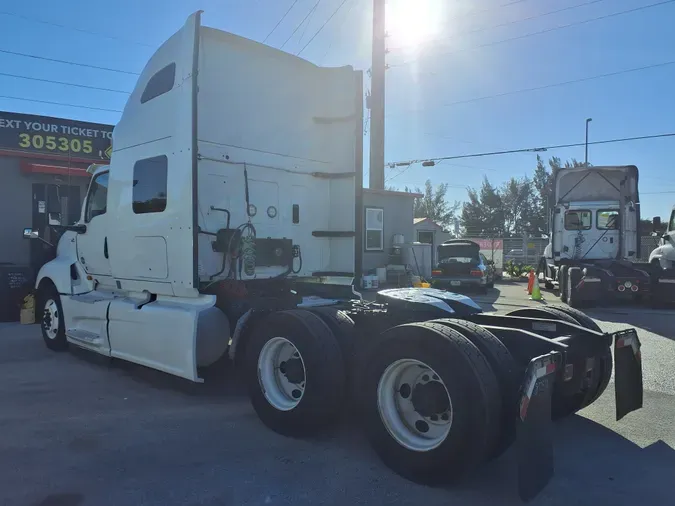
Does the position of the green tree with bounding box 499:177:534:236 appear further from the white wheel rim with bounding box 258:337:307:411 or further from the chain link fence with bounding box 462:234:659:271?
the white wheel rim with bounding box 258:337:307:411

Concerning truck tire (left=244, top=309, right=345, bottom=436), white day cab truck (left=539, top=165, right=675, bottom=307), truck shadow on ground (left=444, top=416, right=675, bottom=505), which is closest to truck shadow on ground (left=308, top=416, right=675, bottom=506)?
truck shadow on ground (left=444, top=416, right=675, bottom=505)

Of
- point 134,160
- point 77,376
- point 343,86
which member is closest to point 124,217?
point 134,160

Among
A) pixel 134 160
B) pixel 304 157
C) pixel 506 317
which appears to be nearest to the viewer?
pixel 506 317

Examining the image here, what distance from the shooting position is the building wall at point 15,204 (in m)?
13.3

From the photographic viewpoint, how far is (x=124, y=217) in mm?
6172

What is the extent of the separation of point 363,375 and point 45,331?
20.6ft

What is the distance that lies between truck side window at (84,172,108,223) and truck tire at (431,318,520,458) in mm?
5284

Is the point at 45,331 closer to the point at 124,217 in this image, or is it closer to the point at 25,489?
the point at 124,217

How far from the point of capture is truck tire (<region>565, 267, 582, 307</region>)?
1326 cm

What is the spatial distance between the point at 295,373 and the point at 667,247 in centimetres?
1433

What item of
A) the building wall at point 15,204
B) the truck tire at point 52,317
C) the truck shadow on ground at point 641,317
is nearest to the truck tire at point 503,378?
the truck tire at point 52,317

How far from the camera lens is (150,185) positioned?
5711 millimetres

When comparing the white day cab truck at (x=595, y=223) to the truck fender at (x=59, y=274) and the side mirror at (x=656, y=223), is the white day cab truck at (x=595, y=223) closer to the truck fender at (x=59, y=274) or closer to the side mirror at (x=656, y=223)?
the side mirror at (x=656, y=223)

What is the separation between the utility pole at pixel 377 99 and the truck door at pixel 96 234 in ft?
57.0
